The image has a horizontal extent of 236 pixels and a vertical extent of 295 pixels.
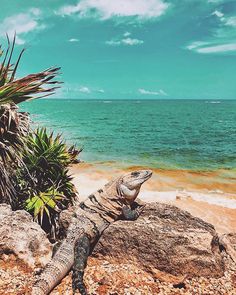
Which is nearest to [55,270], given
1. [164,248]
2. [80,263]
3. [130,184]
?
[80,263]

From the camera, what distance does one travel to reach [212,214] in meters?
11.5

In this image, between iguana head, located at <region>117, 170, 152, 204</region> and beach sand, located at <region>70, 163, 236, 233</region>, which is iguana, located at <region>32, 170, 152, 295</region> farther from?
beach sand, located at <region>70, 163, 236, 233</region>

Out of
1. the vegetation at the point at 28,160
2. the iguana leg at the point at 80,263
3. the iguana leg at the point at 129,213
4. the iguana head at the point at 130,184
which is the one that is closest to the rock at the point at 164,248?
the iguana leg at the point at 129,213

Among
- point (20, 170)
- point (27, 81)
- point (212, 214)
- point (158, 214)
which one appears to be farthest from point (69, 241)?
point (212, 214)

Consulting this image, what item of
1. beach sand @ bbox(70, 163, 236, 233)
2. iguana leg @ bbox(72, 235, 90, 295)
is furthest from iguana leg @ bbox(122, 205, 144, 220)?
beach sand @ bbox(70, 163, 236, 233)

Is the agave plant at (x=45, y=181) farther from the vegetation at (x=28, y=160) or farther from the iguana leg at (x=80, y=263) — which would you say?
the iguana leg at (x=80, y=263)

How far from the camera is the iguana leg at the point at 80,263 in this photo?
4656mm

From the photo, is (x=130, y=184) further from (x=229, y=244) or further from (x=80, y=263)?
(x=229, y=244)

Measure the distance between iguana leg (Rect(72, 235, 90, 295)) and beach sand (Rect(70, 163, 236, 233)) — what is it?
12.6 ft

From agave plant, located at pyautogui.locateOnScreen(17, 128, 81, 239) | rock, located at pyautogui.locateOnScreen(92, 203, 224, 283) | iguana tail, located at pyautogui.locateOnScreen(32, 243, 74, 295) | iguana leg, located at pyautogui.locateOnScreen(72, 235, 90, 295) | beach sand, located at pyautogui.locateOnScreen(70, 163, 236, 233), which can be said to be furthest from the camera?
beach sand, located at pyautogui.locateOnScreen(70, 163, 236, 233)

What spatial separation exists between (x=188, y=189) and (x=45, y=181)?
945cm

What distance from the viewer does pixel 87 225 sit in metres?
5.69

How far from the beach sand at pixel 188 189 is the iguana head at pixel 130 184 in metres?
3.08

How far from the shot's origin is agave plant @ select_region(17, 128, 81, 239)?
7.32 metres
